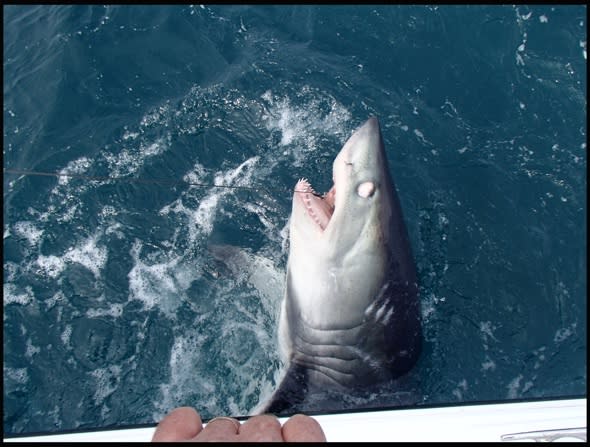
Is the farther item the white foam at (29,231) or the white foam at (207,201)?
the white foam at (207,201)

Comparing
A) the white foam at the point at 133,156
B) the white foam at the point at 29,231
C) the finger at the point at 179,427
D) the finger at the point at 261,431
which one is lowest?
the white foam at the point at 29,231

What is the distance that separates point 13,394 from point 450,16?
8.67 m

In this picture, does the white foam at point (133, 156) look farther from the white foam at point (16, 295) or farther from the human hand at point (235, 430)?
the human hand at point (235, 430)

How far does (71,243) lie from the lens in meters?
6.60

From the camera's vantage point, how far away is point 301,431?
1.98m

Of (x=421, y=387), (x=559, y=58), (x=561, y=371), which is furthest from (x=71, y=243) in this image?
(x=559, y=58)

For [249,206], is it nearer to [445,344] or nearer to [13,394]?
[445,344]

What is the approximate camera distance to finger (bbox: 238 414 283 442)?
6.21 ft

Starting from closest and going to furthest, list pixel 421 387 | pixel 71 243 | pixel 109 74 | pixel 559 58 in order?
pixel 421 387 → pixel 71 243 → pixel 109 74 → pixel 559 58

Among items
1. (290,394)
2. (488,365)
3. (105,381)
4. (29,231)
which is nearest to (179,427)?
(290,394)

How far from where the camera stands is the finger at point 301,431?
196cm

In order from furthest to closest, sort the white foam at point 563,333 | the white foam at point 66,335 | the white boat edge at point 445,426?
1. the white foam at point 563,333
2. the white foam at point 66,335
3. the white boat edge at point 445,426

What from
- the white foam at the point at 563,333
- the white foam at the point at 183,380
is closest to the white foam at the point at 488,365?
the white foam at the point at 563,333

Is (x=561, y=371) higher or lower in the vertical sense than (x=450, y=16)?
lower
